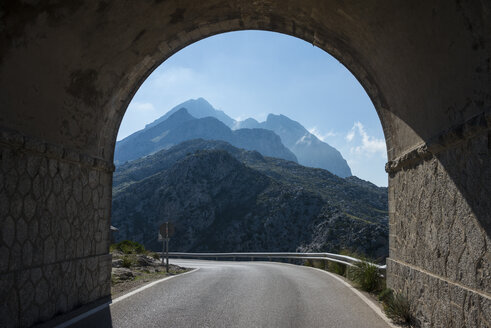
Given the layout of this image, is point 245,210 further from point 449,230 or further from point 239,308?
point 449,230

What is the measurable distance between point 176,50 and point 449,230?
725 centimetres

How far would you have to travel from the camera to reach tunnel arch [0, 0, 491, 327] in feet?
15.2

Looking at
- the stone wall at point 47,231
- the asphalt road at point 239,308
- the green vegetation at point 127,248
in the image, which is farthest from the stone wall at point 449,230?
the green vegetation at point 127,248

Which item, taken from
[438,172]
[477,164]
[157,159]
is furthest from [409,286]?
[157,159]

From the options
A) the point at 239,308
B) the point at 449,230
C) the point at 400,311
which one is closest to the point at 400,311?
the point at 400,311

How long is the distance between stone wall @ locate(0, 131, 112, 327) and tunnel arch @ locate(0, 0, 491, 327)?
0.09 ft

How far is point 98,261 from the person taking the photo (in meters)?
8.80

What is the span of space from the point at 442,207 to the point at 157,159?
143818mm

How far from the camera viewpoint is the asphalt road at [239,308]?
6.34 m

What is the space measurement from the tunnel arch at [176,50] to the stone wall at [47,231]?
27 millimetres

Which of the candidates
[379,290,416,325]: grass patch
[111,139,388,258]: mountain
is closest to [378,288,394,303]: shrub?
[379,290,416,325]: grass patch

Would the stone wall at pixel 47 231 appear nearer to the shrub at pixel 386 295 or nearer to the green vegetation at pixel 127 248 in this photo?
the shrub at pixel 386 295

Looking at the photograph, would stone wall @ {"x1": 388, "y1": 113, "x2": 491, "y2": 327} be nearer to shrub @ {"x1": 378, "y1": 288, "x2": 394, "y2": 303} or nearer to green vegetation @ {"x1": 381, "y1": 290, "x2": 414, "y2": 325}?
green vegetation @ {"x1": 381, "y1": 290, "x2": 414, "y2": 325}

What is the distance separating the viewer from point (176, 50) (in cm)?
978
